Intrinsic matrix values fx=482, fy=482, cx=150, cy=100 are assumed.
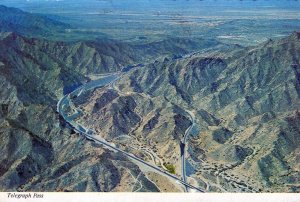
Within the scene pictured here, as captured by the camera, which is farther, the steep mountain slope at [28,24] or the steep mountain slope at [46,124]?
the steep mountain slope at [28,24]

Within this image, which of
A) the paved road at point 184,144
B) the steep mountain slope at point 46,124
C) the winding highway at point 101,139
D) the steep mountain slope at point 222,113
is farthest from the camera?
the steep mountain slope at point 222,113

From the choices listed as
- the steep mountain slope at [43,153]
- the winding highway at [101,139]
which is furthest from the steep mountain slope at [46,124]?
the winding highway at [101,139]

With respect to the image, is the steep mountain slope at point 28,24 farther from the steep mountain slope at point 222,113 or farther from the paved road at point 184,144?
the paved road at point 184,144

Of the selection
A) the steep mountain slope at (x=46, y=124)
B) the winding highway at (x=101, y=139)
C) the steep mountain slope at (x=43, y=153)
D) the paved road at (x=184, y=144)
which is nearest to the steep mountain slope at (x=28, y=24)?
the steep mountain slope at (x=46, y=124)

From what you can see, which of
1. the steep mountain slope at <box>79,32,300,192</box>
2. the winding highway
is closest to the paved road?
the winding highway

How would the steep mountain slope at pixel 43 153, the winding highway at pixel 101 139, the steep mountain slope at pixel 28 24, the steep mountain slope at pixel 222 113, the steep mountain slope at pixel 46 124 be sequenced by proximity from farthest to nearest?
the steep mountain slope at pixel 28 24, the steep mountain slope at pixel 222 113, the winding highway at pixel 101 139, the steep mountain slope at pixel 46 124, the steep mountain slope at pixel 43 153

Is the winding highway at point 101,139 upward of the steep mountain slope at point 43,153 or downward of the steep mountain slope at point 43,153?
downward

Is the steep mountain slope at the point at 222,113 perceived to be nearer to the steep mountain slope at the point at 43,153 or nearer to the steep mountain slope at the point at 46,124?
the steep mountain slope at the point at 43,153

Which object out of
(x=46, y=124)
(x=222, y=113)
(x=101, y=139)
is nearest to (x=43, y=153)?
(x=46, y=124)

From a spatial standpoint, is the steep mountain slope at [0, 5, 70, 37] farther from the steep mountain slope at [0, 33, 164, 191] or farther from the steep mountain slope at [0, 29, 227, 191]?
the steep mountain slope at [0, 33, 164, 191]
